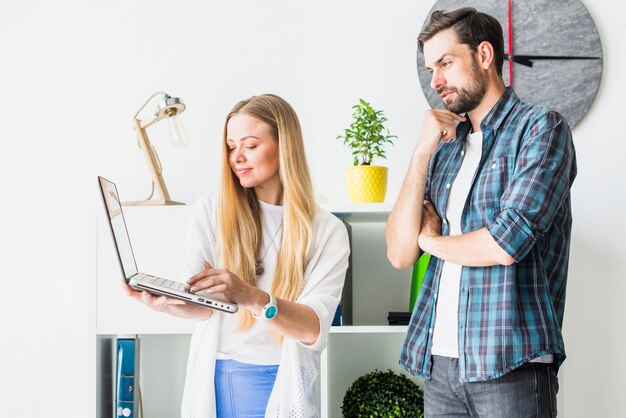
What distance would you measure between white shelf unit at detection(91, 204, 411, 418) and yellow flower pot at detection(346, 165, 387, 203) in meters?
0.05

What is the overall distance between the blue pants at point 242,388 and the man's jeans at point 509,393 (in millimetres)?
410

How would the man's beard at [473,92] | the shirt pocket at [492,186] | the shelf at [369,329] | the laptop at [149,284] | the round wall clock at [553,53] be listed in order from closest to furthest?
the laptop at [149,284] → the shirt pocket at [492,186] → the man's beard at [473,92] → the shelf at [369,329] → the round wall clock at [553,53]

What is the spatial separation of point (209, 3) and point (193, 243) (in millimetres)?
1345

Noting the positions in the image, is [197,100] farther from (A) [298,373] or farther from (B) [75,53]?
(A) [298,373]

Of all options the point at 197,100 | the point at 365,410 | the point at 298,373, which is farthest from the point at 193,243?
the point at 197,100

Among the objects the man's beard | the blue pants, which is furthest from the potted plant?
the blue pants

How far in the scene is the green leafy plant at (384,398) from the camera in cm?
208

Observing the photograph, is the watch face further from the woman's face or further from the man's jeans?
the man's jeans

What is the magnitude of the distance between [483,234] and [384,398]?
0.83 meters

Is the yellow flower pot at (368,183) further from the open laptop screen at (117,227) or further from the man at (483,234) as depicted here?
the open laptop screen at (117,227)

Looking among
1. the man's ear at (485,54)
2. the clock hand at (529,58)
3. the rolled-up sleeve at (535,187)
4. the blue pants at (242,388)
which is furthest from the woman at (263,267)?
the clock hand at (529,58)

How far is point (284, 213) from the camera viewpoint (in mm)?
1508

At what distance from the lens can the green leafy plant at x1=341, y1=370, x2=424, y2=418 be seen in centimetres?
208

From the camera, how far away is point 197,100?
253 cm
